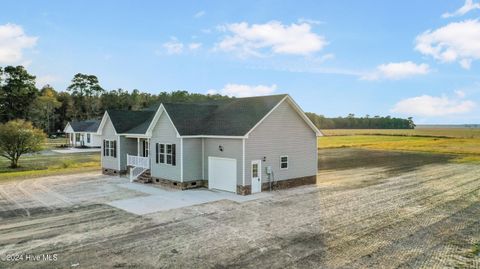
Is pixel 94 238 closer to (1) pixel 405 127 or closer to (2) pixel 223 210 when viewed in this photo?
(2) pixel 223 210

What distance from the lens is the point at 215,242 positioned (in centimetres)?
1109

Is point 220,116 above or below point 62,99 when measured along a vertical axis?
below

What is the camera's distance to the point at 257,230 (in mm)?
12359

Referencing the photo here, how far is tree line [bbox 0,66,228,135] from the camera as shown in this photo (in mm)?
70812

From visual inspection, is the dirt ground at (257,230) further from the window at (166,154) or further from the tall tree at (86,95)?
the tall tree at (86,95)

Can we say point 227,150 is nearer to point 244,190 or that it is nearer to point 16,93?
point 244,190

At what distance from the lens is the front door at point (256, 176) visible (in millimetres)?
18938

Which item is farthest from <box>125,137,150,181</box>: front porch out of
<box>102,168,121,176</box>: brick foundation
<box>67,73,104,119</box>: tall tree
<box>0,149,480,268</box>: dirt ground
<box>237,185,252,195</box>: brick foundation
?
<box>67,73,104,119</box>: tall tree

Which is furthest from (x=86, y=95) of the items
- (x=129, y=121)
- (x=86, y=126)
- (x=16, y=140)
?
(x=129, y=121)

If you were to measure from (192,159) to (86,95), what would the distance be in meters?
85.0

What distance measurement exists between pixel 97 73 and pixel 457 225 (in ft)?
319

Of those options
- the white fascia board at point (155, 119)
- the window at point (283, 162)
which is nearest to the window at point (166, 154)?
the white fascia board at point (155, 119)

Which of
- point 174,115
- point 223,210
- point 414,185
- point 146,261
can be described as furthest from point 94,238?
point 414,185

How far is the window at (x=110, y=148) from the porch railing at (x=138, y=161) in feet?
5.47
